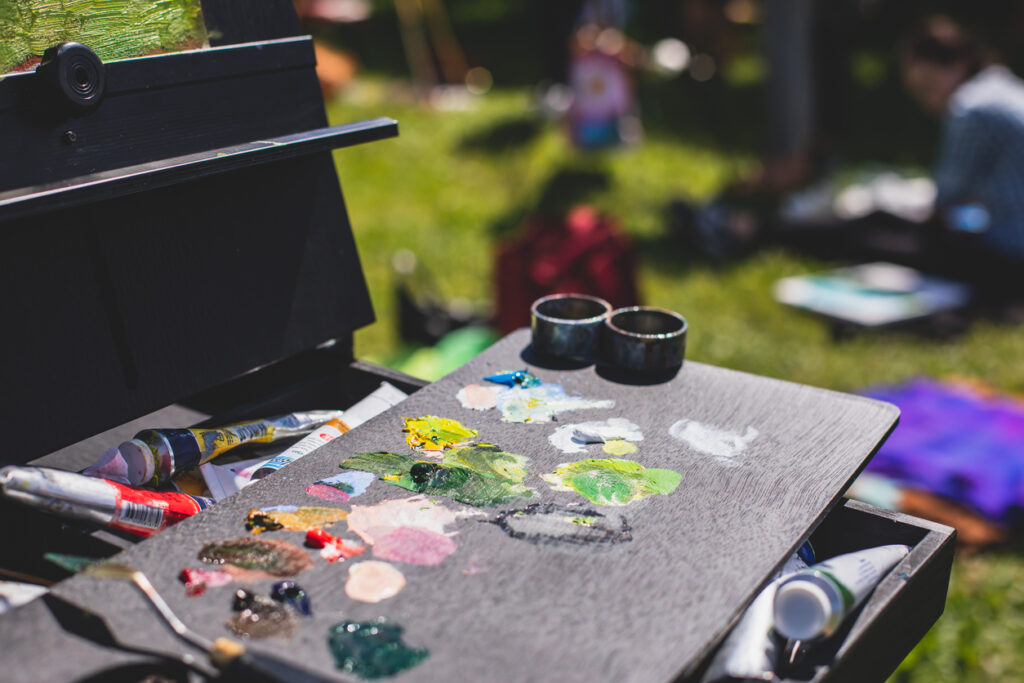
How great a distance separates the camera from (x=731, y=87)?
7.65 meters

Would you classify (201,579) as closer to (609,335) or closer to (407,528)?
(407,528)

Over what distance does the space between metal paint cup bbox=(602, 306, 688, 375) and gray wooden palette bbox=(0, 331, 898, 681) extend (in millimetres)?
105

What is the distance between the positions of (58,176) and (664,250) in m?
3.55

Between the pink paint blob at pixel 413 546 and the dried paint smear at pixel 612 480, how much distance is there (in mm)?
172

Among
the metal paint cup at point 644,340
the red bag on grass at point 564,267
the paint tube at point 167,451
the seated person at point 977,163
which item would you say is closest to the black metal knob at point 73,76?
the paint tube at point 167,451

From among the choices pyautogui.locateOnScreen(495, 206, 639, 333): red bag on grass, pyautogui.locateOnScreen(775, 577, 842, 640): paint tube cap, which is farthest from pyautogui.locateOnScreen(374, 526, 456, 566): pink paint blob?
pyautogui.locateOnScreen(495, 206, 639, 333): red bag on grass

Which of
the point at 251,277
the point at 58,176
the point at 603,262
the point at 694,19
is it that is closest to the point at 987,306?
the point at 603,262

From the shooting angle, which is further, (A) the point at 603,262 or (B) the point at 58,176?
(A) the point at 603,262

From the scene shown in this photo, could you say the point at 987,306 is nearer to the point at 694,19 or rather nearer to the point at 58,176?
the point at 58,176

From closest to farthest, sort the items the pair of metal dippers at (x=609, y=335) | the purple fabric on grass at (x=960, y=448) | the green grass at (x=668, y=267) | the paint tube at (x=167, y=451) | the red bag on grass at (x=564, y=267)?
the paint tube at (x=167, y=451) → the pair of metal dippers at (x=609, y=335) → the green grass at (x=668, y=267) → the purple fabric on grass at (x=960, y=448) → the red bag on grass at (x=564, y=267)

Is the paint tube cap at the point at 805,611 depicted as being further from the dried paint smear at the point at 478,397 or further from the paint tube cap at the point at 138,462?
the paint tube cap at the point at 138,462

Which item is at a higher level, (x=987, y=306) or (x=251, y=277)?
(x=251, y=277)

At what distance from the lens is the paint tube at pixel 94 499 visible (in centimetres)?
100

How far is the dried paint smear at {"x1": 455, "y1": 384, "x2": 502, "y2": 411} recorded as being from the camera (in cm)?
132
